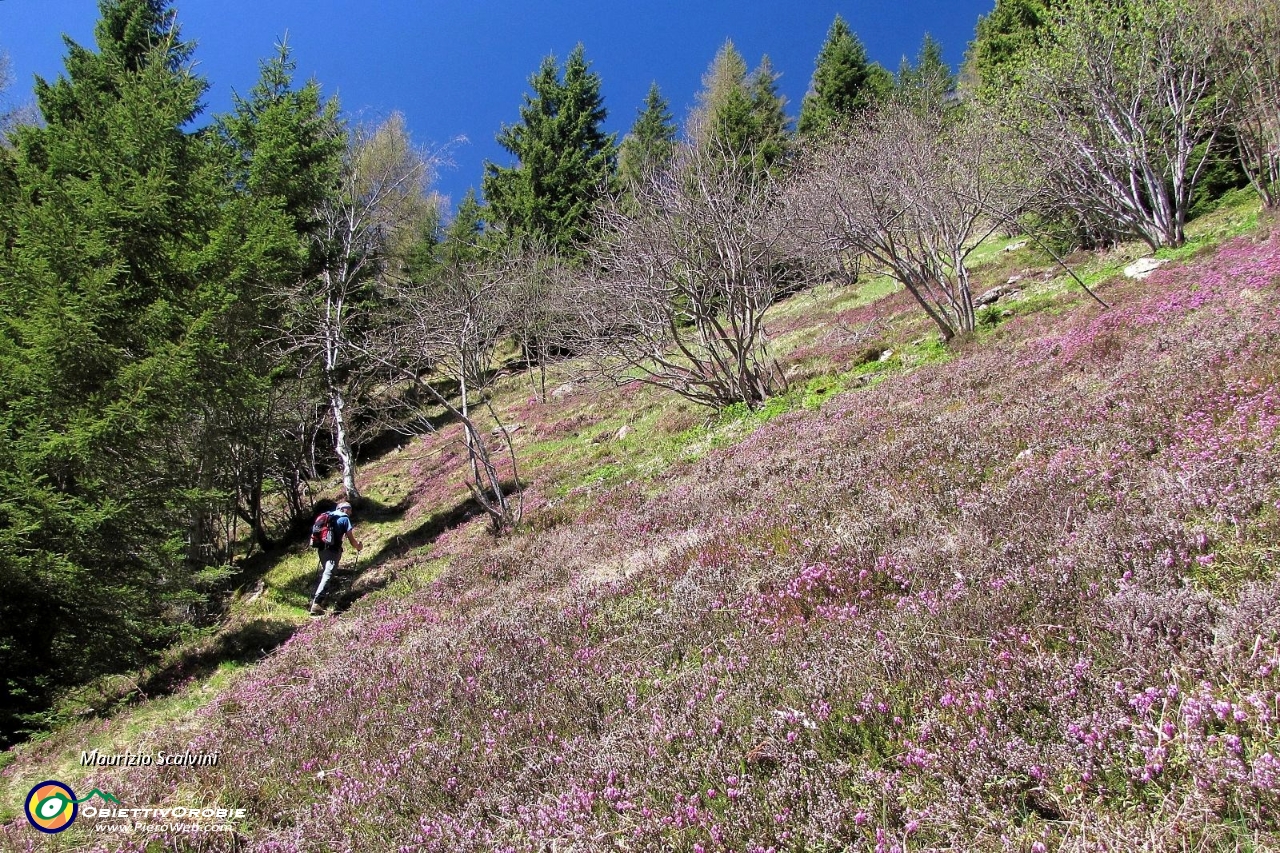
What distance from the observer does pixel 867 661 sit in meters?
3.29

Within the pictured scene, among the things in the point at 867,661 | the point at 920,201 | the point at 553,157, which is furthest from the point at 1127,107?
the point at 553,157

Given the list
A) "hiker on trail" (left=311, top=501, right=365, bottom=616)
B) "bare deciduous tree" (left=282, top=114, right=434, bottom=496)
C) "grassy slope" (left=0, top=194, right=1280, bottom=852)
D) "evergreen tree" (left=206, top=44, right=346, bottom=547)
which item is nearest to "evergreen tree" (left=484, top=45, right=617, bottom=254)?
"bare deciduous tree" (left=282, top=114, right=434, bottom=496)

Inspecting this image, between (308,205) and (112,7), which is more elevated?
(112,7)

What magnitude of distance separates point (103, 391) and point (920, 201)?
16603 millimetres

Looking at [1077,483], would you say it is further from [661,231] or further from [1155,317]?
[661,231]

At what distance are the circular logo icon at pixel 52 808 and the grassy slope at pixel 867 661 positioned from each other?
14cm

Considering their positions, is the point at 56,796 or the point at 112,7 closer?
the point at 56,796

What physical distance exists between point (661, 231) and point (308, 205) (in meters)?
16.6

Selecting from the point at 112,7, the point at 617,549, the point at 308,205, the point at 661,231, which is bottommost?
the point at 617,549

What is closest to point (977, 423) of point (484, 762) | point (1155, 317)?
point (1155, 317)

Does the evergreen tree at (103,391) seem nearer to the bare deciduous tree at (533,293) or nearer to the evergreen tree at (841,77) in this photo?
the bare deciduous tree at (533,293)

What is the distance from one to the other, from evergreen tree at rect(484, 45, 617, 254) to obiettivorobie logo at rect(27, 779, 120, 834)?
35428mm

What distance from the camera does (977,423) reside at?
7.08 metres

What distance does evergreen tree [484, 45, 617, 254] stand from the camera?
38781mm
